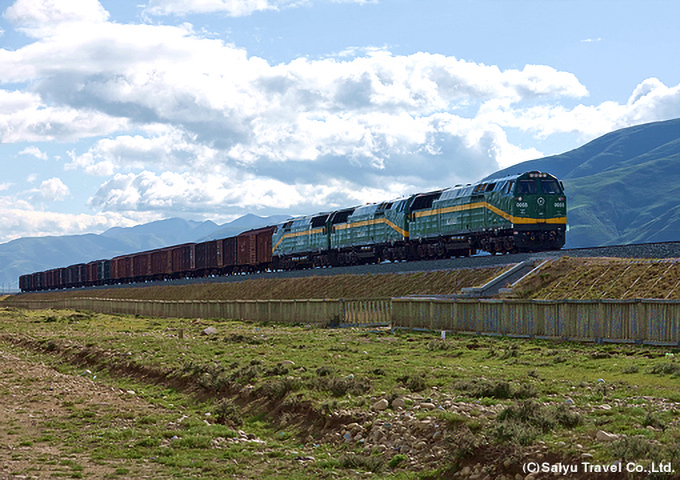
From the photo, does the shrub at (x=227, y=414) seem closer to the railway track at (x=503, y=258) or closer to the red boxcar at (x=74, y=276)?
the railway track at (x=503, y=258)

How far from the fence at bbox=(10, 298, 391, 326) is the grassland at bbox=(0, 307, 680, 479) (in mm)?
→ 11222

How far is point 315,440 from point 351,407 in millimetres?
1363

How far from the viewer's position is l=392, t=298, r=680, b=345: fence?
2586 cm

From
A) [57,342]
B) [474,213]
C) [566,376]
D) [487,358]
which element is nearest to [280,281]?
[474,213]

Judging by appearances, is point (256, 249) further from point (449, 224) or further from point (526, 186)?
point (526, 186)

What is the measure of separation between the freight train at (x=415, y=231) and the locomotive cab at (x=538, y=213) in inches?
2.4

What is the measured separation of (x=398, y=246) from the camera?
195ft

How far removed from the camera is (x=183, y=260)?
104375mm

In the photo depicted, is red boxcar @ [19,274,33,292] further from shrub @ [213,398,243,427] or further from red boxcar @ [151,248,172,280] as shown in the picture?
shrub @ [213,398,243,427]

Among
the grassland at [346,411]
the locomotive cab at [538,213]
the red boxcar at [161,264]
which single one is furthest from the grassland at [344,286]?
the grassland at [346,411]

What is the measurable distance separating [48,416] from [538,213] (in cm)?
3444

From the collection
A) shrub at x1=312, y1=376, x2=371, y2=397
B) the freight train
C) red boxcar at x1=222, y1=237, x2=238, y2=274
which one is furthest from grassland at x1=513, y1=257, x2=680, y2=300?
red boxcar at x1=222, y1=237, x2=238, y2=274

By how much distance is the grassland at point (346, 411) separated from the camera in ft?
42.6

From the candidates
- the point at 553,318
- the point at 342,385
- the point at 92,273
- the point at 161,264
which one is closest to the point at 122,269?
the point at 92,273
